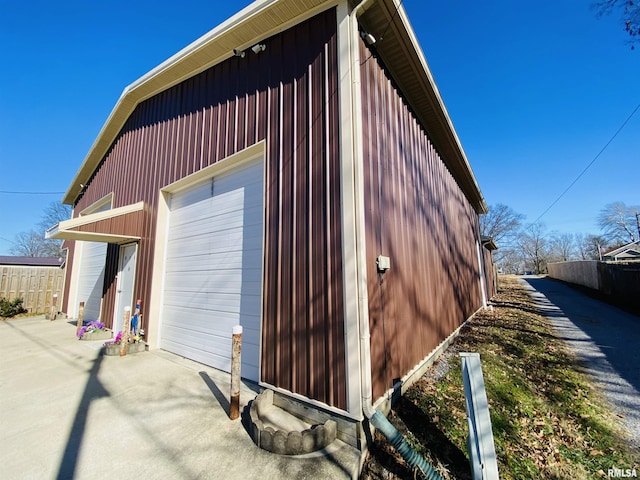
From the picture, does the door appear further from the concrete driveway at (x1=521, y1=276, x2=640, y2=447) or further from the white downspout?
the concrete driveway at (x1=521, y1=276, x2=640, y2=447)

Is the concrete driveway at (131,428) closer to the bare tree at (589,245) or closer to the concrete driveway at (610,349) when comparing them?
the concrete driveway at (610,349)

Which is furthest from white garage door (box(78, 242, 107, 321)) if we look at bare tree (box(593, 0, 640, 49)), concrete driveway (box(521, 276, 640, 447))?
bare tree (box(593, 0, 640, 49))

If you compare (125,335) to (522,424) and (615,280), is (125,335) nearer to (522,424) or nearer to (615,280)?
(522,424)

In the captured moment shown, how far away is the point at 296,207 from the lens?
3.26 meters

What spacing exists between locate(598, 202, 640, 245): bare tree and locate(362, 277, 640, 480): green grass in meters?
54.6

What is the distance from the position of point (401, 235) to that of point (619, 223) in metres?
58.5

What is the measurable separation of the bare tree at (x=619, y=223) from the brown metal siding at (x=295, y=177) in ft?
188

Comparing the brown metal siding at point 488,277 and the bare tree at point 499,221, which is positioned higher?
the bare tree at point 499,221

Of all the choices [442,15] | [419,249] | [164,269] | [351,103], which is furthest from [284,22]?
[164,269]

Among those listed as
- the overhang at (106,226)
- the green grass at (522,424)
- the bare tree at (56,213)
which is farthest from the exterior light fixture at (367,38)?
the bare tree at (56,213)

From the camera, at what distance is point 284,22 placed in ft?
12.6

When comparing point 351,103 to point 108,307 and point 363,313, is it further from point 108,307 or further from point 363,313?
point 108,307

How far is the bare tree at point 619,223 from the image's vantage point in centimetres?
3969

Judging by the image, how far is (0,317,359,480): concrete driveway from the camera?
215cm
